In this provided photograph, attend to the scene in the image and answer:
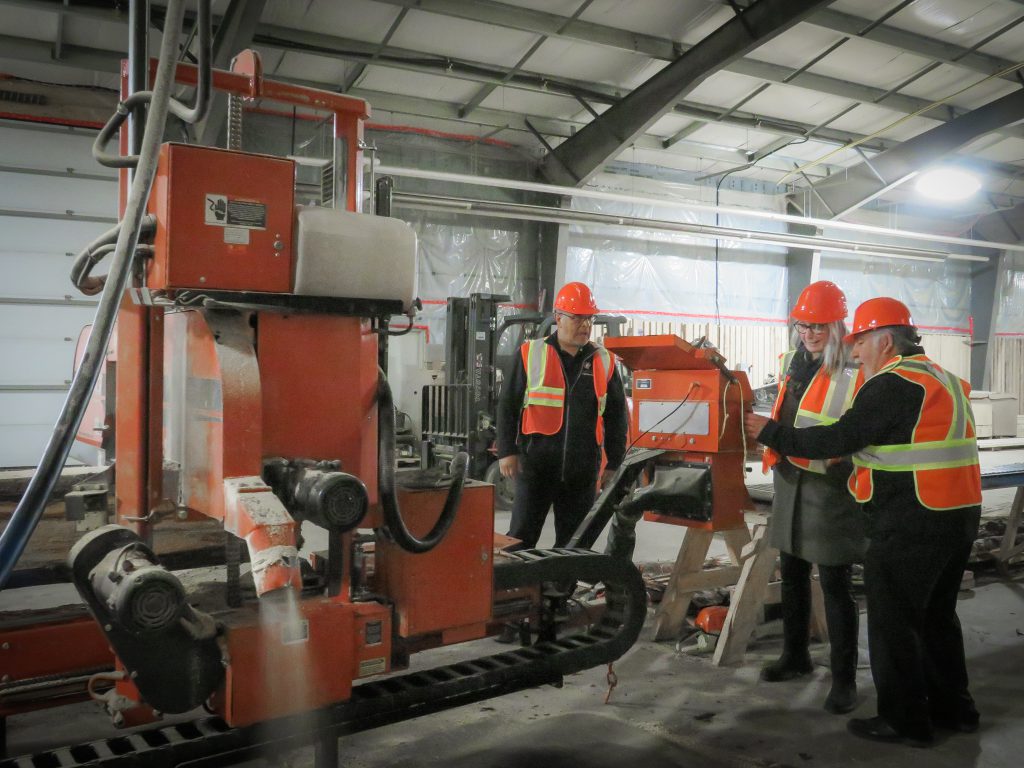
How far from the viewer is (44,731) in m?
3.08

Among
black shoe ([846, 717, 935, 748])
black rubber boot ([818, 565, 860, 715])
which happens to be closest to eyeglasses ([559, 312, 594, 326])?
Result: black rubber boot ([818, 565, 860, 715])

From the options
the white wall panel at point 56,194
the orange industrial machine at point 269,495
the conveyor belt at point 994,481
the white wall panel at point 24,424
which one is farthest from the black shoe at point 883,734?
the white wall panel at point 56,194

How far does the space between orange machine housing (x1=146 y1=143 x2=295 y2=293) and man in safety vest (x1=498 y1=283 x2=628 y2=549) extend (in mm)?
2061

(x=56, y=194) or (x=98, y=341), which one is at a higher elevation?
(x=56, y=194)

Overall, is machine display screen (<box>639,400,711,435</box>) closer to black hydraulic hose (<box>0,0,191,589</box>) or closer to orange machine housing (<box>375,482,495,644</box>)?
orange machine housing (<box>375,482,495,644</box>)

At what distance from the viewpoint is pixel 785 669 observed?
361 cm

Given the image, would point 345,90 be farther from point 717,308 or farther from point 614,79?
point 717,308

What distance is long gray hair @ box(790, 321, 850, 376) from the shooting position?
11.0ft

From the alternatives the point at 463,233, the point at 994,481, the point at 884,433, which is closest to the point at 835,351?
the point at 884,433

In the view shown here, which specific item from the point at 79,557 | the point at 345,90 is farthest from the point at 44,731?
the point at 345,90

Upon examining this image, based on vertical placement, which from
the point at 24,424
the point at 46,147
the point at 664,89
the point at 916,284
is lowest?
the point at 24,424

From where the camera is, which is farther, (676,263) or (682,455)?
(676,263)

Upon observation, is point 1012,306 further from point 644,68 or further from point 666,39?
point 666,39

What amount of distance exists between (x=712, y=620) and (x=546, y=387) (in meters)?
1.43
